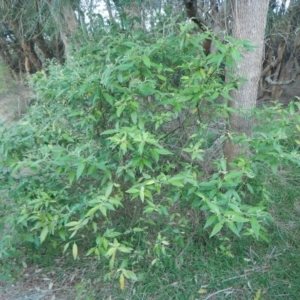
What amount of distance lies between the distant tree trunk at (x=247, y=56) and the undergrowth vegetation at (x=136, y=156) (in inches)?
5.5

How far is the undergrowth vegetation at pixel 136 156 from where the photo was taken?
2086 mm

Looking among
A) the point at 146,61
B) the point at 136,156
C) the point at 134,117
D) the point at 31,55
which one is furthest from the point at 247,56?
the point at 31,55

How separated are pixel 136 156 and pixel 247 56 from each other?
1420mm

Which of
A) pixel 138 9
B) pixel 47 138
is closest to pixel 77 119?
pixel 47 138

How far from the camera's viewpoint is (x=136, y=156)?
208 cm

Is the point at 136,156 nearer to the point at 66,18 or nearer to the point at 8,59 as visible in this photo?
the point at 66,18

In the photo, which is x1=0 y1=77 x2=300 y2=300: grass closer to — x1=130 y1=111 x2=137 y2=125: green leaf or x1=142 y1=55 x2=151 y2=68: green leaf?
x1=130 y1=111 x2=137 y2=125: green leaf

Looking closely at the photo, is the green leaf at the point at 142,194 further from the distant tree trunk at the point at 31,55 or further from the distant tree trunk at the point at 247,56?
the distant tree trunk at the point at 31,55

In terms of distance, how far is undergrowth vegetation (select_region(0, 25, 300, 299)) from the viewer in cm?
209

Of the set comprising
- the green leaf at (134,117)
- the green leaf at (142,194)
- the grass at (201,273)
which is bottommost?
the grass at (201,273)

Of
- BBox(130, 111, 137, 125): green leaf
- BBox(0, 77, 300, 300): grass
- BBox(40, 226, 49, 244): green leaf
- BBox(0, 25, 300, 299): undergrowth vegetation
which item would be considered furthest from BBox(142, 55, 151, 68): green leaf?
BBox(0, 77, 300, 300): grass

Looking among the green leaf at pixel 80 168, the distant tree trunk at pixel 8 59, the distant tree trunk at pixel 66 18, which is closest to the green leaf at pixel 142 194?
the green leaf at pixel 80 168

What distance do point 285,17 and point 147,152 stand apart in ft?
15.3

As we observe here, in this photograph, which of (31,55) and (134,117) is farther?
(31,55)
